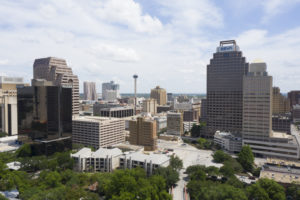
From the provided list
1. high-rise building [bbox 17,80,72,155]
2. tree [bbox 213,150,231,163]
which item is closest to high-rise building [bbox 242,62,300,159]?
tree [bbox 213,150,231,163]

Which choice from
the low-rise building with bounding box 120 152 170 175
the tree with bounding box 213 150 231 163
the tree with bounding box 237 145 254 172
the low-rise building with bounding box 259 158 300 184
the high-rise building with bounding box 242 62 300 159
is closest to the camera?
the low-rise building with bounding box 259 158 300 184

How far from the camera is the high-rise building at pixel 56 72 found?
452ft

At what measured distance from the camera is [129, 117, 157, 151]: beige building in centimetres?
12372

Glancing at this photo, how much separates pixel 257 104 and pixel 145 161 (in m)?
71.9

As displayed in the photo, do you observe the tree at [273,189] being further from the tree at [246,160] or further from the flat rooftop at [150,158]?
the flat rooftop at [150,158]

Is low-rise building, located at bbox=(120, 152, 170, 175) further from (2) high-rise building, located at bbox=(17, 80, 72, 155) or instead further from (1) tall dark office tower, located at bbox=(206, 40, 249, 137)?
(1) tall dark office tower, located at bbox=(206, 40, 249, 137)

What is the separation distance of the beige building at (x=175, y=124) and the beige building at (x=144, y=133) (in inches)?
1569

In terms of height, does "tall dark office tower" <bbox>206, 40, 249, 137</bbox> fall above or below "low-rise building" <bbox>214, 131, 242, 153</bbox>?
above

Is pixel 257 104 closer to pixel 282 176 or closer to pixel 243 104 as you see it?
pixel 243 104

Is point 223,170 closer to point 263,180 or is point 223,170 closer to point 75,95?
point 263,180

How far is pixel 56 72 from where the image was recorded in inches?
5418

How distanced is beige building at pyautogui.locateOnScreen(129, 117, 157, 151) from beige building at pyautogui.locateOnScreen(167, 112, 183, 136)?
39.9 metres

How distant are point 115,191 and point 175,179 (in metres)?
22.4

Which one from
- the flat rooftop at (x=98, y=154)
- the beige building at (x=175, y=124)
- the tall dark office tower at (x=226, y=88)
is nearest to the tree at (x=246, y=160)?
the tall dark office tower at (x=226, y=88)
